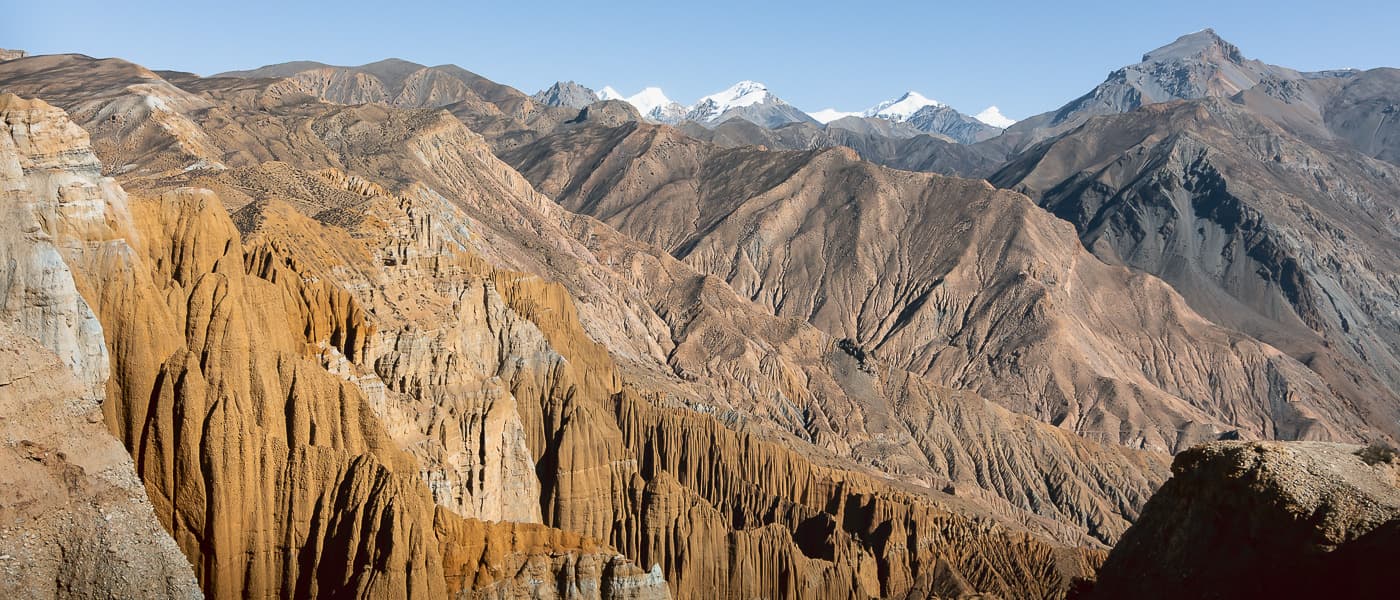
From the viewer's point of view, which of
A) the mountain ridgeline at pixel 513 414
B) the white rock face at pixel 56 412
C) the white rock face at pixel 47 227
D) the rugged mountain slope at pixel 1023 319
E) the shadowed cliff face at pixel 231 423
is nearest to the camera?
the white rock face at pixel 56 412

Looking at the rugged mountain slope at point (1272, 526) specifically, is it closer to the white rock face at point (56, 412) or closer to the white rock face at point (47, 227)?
the white rock face at point (56, 412)

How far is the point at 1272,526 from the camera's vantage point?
3594cm

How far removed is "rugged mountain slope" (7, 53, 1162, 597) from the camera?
3972cm

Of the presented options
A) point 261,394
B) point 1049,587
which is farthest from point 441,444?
point 1049,587

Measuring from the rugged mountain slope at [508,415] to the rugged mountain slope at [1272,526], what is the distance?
18.0 metres

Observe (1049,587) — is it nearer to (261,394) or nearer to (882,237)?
(261,394)

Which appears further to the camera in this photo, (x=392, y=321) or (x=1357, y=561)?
(x=392, y=321)

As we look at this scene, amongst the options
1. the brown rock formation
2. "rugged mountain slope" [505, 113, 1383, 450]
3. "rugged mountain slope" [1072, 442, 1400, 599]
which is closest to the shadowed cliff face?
the brown rock formation

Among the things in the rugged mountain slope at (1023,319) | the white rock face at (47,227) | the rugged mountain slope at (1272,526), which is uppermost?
the rugged mountain slope at (1023,319)

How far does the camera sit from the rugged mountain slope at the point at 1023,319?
155 meters

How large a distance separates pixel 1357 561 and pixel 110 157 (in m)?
108

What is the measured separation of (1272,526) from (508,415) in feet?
110

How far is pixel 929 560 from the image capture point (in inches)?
3159

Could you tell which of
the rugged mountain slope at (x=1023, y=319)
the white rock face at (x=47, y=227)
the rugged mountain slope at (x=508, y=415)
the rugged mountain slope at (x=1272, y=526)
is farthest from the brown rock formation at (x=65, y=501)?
the rugged mountain slope at (x=1023, y=319)
